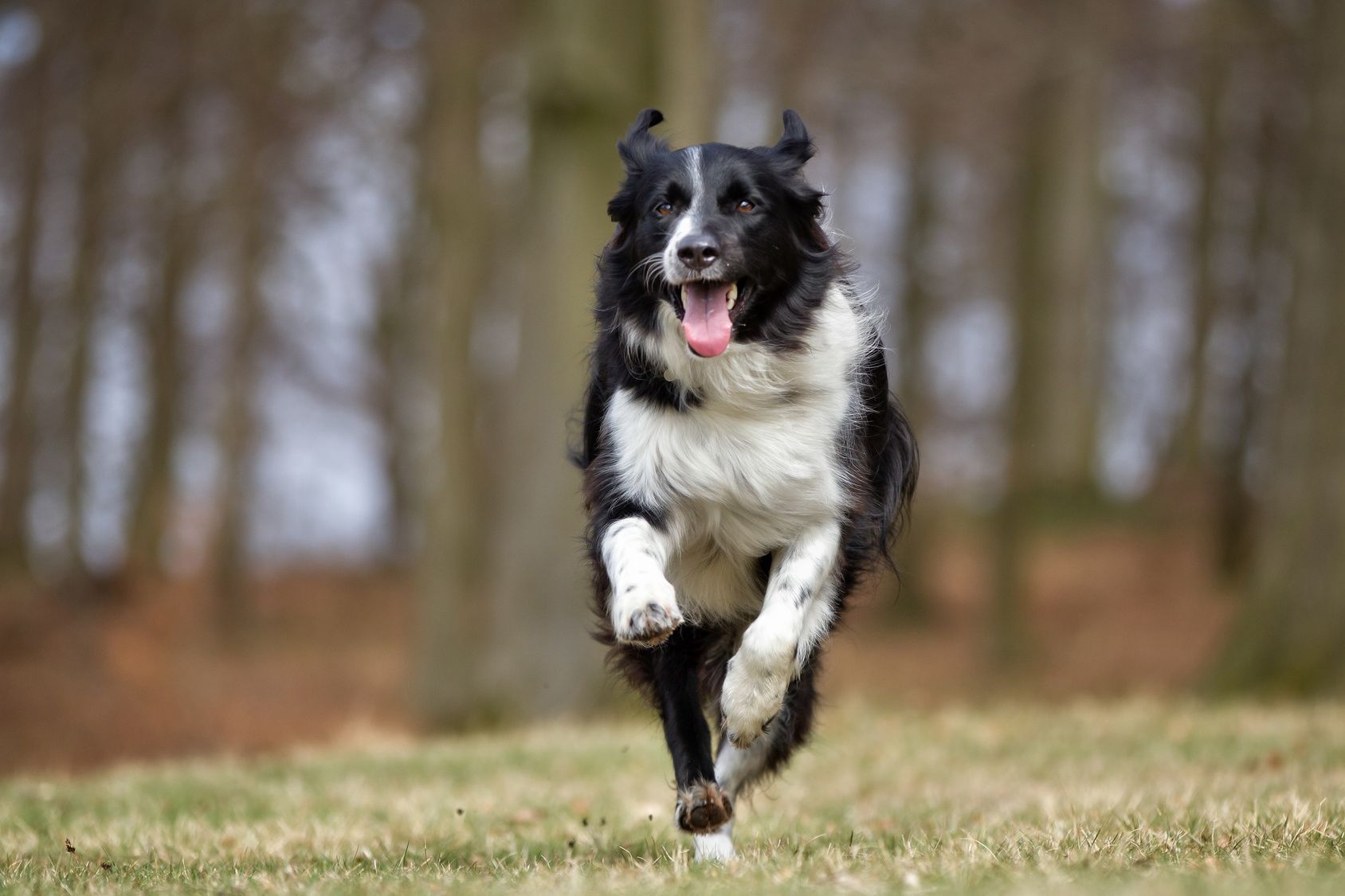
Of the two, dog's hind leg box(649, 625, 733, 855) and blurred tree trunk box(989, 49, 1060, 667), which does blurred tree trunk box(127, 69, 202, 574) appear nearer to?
blurred tree trunk box(989, 49, 1060, 667)

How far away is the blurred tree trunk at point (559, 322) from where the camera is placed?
10547mm

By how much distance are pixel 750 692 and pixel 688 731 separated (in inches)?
14.8

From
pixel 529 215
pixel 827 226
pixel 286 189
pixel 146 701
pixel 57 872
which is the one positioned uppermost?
pixel 286 189

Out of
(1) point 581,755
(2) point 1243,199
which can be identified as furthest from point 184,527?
(1) point 581,755

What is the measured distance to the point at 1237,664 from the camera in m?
10.0

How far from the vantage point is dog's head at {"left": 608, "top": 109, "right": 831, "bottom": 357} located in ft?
14.2

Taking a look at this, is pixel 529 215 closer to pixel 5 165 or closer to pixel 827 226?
pixel 827 226

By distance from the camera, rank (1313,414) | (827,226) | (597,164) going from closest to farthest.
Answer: (827,226), (1313,414), (597,164)

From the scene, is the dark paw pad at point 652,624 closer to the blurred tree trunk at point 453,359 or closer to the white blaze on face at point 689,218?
the white blaze on face at point 689,218

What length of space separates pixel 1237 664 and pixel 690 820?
6.66 metres

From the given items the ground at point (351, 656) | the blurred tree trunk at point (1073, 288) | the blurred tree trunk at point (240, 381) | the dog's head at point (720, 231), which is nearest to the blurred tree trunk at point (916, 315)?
the ground at point (351, 656)

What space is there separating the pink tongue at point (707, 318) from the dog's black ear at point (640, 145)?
52 cm

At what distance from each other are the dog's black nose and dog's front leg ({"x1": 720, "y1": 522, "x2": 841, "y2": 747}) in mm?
887

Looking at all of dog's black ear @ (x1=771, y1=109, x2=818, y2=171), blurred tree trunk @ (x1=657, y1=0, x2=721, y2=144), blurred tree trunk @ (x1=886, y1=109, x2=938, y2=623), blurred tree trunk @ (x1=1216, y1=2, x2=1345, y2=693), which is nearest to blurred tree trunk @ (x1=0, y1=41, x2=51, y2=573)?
blurred tree trunk @ (x1=657, y1=0, x2=721, y2=144)
